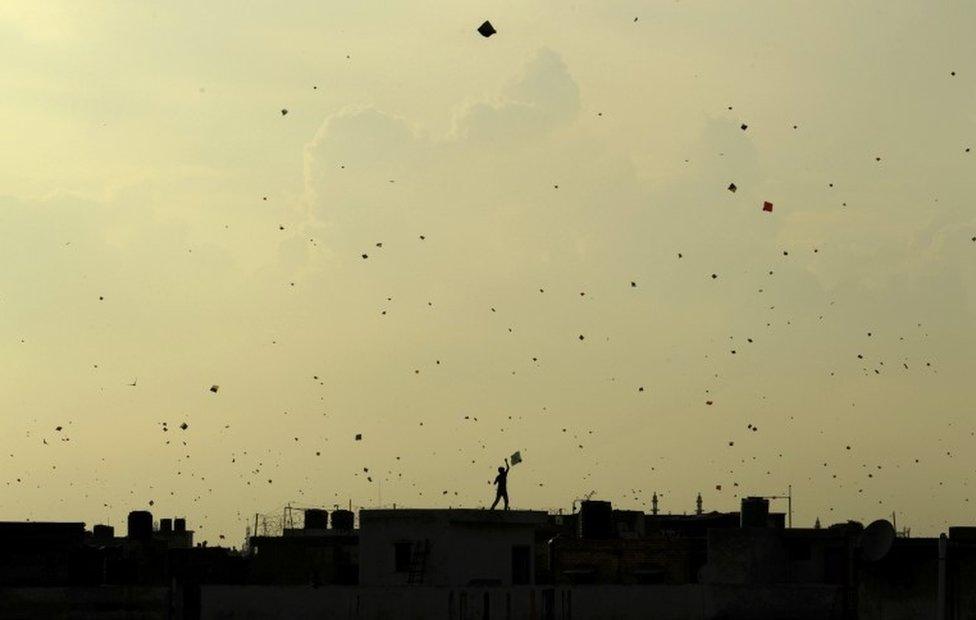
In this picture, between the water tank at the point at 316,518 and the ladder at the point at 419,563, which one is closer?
the ladder at the point at 419,563

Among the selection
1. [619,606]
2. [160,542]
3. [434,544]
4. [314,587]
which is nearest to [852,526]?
[619,606]

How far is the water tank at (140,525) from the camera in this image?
82688 mm

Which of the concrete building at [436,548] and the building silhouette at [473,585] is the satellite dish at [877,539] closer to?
the building silhouette at [473,585]

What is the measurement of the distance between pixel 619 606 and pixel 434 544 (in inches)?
223

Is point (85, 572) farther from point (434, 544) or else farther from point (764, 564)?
point (764, 564)

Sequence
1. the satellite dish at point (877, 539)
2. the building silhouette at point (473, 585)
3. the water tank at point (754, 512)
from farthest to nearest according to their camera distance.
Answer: the water tank at point (754, 512) < the building silhouette at point (473, 585) < the satellite dish at point (877, 539)

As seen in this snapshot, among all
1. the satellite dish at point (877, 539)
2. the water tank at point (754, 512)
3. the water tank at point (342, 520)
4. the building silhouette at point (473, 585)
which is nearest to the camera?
the satellite dish at point (877, 539)

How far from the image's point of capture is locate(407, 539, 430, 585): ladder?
57.7 metres

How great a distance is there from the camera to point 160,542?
268ft

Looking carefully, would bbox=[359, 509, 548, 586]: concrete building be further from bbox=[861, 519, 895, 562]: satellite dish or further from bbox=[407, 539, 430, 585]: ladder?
bbox=[861, 519, 895, 562]: satellite dish

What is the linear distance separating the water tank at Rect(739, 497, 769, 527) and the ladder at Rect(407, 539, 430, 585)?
1753 centimetres

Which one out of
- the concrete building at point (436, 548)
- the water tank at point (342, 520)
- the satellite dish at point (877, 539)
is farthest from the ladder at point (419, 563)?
the water tank at point (342, 520)

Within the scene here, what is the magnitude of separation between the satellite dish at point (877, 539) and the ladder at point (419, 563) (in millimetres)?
16476

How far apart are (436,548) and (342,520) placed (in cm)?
2610
